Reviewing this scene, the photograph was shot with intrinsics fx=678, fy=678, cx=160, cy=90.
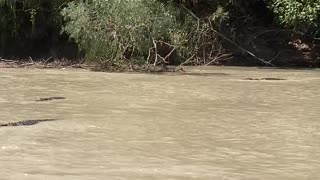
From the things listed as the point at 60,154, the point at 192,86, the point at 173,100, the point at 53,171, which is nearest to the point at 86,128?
the point at 60,154

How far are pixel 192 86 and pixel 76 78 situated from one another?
3.21 meters

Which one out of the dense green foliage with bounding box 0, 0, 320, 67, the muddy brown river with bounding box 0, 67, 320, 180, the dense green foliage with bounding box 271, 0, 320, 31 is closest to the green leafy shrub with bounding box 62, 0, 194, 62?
the dense green foliage with bounding box 0, 0, 320, 67

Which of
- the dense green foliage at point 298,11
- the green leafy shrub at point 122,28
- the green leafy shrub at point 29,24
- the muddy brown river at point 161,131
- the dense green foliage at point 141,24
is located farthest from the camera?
the green leafy shrub at point 29,24

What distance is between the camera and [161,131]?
8430mm

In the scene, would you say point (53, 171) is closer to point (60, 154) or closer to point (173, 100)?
point (60, 154)

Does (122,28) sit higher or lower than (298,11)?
lower

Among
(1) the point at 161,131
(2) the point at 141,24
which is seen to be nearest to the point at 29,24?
(2) the point at 141,24

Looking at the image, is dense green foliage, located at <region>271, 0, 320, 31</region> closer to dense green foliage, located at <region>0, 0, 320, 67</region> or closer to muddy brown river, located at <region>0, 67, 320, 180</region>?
dense green foliage, located at <region>0, 0, 320, 67</region>

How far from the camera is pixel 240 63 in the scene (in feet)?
74.6

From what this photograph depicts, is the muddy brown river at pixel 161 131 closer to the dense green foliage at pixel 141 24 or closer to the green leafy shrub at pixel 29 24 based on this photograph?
the dense green foliage at pixel 141 24

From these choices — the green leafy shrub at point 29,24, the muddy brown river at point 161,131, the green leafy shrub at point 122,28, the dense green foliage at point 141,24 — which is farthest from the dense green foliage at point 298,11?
the green leafy shrub at point 29,24

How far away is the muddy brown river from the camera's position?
621 centimetres

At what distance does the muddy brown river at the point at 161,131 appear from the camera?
20.4 feet

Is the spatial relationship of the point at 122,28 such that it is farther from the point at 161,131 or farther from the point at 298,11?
the point at 161,131
